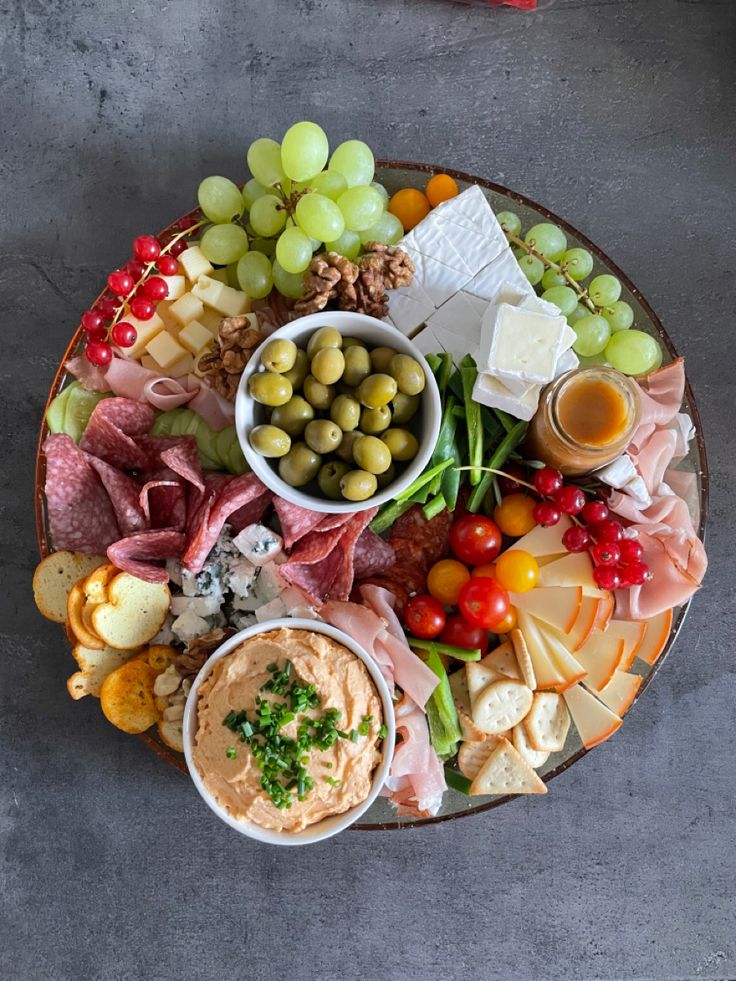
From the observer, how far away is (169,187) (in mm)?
1662

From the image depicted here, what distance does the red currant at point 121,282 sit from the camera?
1.33 m

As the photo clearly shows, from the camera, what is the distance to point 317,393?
1.25 meters

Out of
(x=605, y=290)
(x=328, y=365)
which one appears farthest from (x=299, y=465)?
(x=605, y=290)

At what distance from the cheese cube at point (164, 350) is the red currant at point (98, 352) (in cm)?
7

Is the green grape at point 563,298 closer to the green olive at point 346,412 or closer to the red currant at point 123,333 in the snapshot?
the green olive at point 346,412

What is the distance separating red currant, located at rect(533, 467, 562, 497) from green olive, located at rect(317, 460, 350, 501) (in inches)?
13.4

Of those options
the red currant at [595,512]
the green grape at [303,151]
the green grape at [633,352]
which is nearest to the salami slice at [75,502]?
the green grape at [303,151]

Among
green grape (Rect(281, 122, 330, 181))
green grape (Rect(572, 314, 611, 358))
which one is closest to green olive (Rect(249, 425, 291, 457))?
green grape (Rect(281, 122, 330, 181))

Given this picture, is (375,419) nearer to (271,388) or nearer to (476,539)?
(271,388)

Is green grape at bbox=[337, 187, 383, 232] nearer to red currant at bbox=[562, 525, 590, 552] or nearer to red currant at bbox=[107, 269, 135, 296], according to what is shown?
red currant at bbox=[107, 269, 135, 296]

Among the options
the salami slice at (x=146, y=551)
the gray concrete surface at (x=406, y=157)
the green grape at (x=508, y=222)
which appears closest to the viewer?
the salami slice at (x=146, y=551)

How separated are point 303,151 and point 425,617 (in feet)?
2.64

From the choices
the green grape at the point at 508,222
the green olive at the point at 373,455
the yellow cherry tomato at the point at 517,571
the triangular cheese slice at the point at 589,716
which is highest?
the green grape at the point at 508,222

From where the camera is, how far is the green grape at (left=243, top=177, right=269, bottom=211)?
4.65ft
